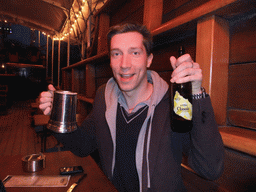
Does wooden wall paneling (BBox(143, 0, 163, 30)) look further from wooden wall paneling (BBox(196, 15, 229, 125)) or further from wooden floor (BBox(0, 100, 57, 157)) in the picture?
wooden floor (BBox(0, 100, 57, 157))

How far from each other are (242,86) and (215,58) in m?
0.22

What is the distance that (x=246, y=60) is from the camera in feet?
3.22

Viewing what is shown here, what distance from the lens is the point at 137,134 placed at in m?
1.29

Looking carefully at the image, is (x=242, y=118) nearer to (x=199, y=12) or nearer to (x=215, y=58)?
(x=215, y=58)

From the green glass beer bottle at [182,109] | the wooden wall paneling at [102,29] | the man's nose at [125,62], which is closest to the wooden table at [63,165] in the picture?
the green glass beer bottle at [182,109]

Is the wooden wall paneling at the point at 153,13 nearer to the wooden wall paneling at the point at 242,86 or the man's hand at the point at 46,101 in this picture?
the wooden wall paneling at the point at 242,86

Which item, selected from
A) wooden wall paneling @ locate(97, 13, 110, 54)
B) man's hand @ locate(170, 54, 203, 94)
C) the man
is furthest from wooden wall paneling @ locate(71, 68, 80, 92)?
man's hand @ locate(170, 54, 203, 94)

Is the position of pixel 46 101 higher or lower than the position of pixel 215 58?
lower

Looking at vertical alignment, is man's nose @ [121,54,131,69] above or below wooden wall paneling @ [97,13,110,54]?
below

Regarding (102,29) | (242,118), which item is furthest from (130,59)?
(102,29)

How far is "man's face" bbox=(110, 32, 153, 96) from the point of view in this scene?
52.4 inches

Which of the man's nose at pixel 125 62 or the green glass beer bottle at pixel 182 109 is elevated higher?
the man's nose at pixel 125 62

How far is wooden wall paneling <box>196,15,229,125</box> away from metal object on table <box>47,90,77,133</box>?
2.59 ft

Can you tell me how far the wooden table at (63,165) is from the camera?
97cm
